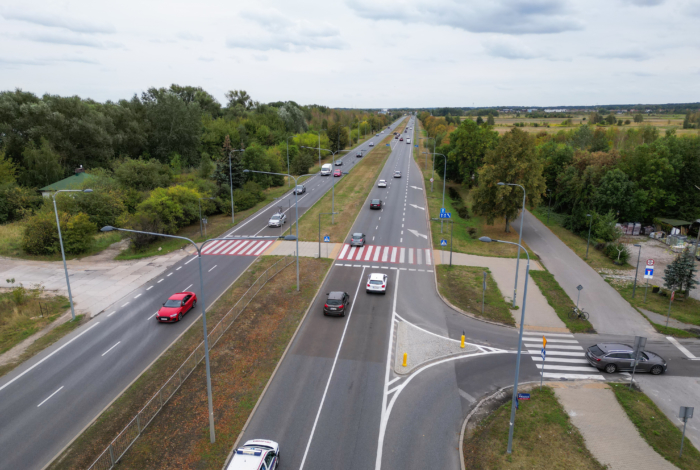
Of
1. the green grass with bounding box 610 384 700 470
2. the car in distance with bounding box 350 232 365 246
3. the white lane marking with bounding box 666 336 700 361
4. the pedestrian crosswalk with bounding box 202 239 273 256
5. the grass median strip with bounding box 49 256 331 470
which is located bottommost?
the grass median strip with bounding box 49 256 331 470

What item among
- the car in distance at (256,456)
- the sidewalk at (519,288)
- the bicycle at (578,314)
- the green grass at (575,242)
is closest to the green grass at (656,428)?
the sidewalk at (519,288)

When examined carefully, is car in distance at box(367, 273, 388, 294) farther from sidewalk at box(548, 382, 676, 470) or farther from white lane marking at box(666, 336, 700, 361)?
white lane marking at box(666, 336, 700, 361)

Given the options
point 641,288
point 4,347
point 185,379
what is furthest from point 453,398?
point 4,347

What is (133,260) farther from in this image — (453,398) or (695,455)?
(695,455)

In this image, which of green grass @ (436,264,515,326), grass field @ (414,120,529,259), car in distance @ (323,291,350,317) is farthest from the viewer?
grass field @ (414,120,529,259)

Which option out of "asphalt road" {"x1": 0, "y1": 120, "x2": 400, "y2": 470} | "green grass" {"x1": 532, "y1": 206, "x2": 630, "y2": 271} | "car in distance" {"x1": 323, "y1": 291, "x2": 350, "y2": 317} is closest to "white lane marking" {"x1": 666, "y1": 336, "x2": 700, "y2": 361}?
"green grass" {"x1": 532, "y1": 206, "x2": 630, "y2": 271}

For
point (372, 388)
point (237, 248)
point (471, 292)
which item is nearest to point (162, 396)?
point (372, 388)
